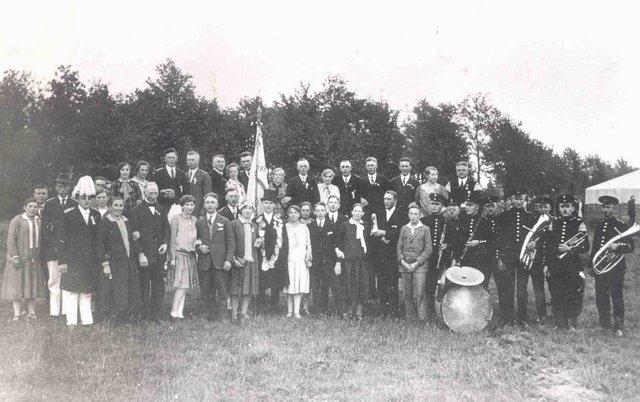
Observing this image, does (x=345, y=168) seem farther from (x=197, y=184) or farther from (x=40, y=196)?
(x=40, y=196)

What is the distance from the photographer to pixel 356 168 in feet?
123

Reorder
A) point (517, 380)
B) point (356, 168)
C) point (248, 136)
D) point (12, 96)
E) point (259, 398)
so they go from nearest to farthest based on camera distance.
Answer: point (259, 398) < point (517, 380) < point (12, 96) < point (356, 168) < point (248, 136)

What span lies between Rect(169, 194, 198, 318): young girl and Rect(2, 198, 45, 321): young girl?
2.19 m

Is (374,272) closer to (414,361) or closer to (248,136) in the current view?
(414,361)

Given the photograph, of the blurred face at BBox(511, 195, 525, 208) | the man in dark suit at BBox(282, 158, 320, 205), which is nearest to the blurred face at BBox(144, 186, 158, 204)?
the man in dark suit at BBox(282, 158, 320, 205)

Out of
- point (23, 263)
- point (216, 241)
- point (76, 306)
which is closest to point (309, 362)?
point (216, 241)

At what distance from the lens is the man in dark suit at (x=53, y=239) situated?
8.52m

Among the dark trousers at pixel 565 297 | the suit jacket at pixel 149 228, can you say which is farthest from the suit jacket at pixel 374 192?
the suit jacket at pixel 149 228

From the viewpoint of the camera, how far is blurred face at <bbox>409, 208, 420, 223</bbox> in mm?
8945

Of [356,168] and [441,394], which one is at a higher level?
[356,168]

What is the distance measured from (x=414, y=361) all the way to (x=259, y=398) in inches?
85.5

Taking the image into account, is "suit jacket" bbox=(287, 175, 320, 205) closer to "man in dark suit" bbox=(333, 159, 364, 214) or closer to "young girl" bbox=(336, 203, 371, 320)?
"man in dark suit" bbox=(333, 159, 364, 214)

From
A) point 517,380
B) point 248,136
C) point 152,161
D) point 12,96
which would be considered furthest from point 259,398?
point 248,136

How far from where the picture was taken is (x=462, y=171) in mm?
9992
